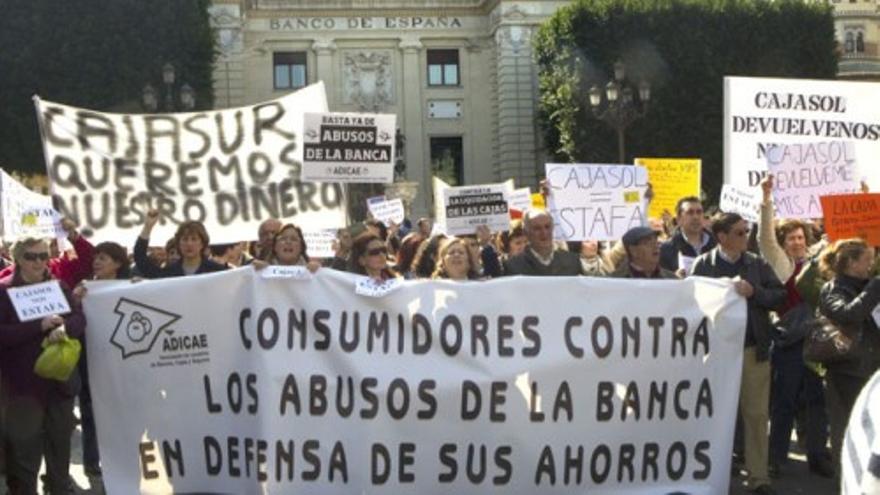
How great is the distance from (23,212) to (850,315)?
769cm

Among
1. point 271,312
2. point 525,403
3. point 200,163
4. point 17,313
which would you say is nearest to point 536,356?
point 525,403

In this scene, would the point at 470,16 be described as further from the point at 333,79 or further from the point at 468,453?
the point at 468,453

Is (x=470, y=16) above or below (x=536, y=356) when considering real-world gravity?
above

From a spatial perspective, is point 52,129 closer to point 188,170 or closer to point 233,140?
point 188,170

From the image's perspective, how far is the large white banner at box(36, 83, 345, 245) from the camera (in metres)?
8.59

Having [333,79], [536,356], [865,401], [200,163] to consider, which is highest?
[333,79]

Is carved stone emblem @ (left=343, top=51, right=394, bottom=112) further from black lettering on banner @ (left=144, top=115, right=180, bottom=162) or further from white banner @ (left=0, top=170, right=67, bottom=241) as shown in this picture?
black lettering on banner @ (left=144, top=115, right=180, bottom=162)

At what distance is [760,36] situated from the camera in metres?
39.4

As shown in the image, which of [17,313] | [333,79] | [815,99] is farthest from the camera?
[333,79]

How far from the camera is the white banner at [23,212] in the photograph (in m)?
10.7

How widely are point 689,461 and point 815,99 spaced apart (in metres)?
4.61

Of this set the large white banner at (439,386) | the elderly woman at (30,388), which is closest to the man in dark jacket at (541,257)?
the large white banner at (439,386)

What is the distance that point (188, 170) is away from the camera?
28.8ft

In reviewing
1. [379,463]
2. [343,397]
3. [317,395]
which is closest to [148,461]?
[317,395]
